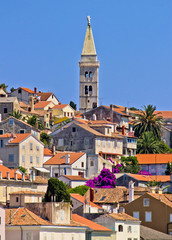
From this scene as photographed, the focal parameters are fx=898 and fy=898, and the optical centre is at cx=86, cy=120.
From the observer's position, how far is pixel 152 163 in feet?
440

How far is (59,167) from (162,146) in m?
31.3

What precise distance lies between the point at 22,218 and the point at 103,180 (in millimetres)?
45210

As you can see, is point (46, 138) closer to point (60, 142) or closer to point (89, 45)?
point (60, 142)

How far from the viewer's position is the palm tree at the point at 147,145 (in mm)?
144500

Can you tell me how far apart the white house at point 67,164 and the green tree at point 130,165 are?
8127 millimetres

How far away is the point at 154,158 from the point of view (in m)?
136

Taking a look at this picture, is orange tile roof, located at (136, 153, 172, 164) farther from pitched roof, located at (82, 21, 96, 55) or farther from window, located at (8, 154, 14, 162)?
pitched roof, located at (82, 21, 96, 55)

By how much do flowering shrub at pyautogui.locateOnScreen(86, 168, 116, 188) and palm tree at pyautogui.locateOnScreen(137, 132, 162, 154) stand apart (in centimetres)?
2399

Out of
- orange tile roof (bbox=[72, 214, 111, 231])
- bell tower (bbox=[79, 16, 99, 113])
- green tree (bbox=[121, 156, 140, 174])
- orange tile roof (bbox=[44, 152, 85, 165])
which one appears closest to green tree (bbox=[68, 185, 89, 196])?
orange tile roof (bbox=[44, 152, 85, 165])

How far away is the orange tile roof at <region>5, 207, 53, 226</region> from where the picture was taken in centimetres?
7388

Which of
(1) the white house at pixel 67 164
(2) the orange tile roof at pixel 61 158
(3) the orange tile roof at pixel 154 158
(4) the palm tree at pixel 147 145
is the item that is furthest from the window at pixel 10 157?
(4) the palm tree at pixel 147 145

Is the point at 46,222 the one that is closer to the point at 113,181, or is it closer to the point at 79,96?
the point at 113,181

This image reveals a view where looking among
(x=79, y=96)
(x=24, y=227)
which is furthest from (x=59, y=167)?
(x=79, y=96)

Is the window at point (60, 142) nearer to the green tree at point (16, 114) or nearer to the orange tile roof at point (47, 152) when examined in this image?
the orange tile roof at point (47, 152)
